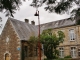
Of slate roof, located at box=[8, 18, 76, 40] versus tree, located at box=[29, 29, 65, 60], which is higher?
slate roof, located at box=[8, 18, 76, 40]

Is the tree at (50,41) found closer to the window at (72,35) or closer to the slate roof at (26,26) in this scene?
the slate roof at (26,26)

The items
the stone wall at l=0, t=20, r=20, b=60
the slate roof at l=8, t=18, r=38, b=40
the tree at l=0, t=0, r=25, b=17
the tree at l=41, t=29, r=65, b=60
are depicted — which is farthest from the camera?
the slate roof at l=8, t=18, r=38, b=40

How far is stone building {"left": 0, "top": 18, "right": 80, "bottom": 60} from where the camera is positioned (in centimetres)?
2914

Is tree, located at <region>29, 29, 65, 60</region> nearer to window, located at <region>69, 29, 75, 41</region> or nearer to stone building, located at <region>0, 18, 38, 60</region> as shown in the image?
stone building, located at <region>0, 18, 38, 60</region>

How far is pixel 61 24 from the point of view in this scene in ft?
105

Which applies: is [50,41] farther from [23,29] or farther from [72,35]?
[23,29]

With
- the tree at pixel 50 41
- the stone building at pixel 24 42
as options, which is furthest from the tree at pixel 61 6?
the stone building at pixel 24 42

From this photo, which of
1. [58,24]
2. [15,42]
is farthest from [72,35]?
[15,42]

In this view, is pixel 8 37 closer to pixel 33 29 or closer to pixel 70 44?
pixel 33 29

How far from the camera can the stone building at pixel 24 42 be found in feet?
95.6

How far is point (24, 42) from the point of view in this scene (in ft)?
97.3

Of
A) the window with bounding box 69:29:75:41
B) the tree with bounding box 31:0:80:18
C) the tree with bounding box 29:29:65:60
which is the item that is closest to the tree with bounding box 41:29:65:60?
the tree with bounding box 29:29:65:60

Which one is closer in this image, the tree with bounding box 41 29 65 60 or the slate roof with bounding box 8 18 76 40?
the tree with bounding box 41 29 65 60

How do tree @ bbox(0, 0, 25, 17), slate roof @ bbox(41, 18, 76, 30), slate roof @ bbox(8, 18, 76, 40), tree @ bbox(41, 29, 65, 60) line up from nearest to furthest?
tree @ bbox(0, 0, 25, 17), tree @ bbox(41, 29, 65, 60), slate roof @ bbox(8, 18, 76, 40), slate roof @ bbox(41, 18, 76, 30)
